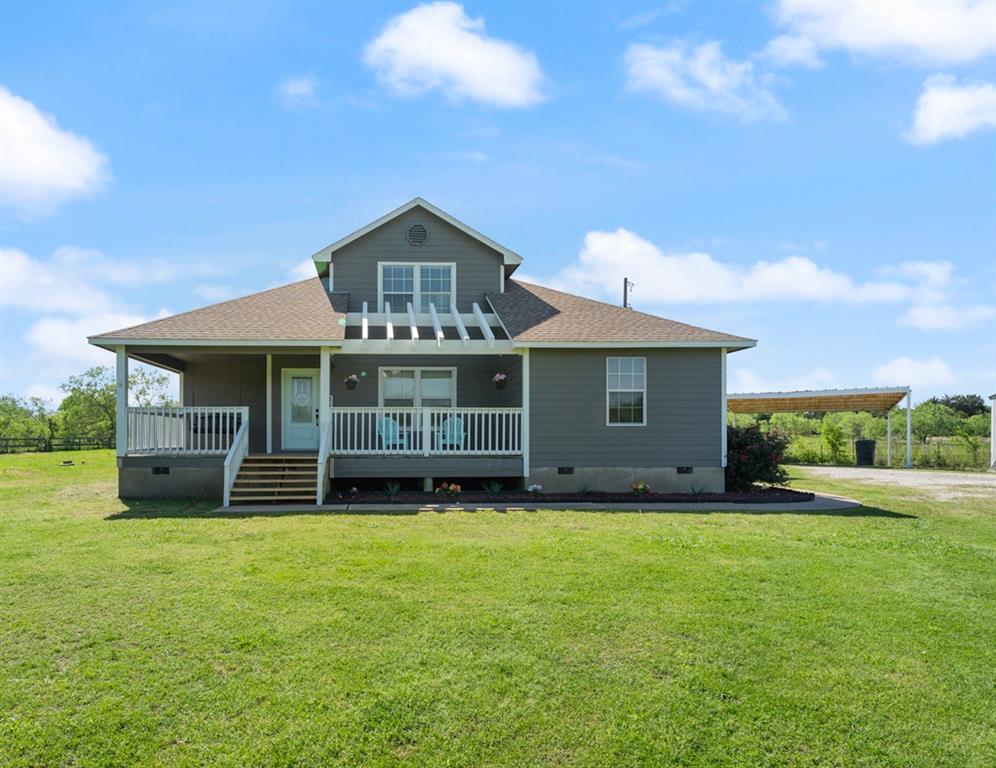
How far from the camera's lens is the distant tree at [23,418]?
41.2 meters

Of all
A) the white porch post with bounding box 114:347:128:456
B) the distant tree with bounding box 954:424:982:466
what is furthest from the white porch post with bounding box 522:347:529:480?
the distant tree with bounding box 954:424:982:466

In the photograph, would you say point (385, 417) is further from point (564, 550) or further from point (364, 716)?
point (364, 716)

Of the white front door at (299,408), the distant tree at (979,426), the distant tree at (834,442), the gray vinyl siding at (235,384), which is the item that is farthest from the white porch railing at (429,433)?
the distant tree at (979,426)

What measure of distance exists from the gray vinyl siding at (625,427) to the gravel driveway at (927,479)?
5.33 meters

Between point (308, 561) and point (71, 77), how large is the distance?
30.5 feet

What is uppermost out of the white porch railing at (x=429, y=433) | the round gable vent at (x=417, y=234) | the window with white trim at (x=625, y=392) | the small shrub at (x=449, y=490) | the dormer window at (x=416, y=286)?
the round gable vent at (x=417, y=234)

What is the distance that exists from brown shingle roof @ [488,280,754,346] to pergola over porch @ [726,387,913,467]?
11.0 metres

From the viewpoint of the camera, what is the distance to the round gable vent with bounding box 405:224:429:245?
16.2m

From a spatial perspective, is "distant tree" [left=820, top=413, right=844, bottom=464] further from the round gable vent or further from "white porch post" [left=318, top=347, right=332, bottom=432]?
"white porch post" [left=318, top=347, right=332, bottom=432]

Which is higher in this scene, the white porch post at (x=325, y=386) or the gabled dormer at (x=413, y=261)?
the gabled dormer at (x=413, y=261)

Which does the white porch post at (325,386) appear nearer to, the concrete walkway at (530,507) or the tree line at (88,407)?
the concrete walkway at (530,507)

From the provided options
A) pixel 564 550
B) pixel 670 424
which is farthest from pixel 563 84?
pixel 564 550

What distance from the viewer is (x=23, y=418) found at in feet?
146

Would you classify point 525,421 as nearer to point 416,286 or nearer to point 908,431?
point 416,286
